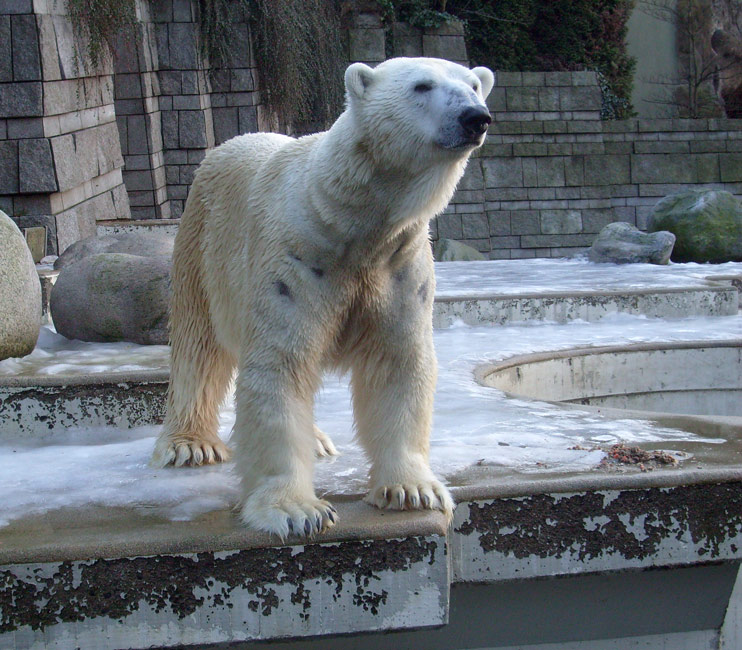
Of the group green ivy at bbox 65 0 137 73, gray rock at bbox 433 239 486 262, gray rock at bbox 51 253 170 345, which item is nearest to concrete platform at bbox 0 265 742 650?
gray rock at bbox 51 253 170 345

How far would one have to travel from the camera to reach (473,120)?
5.92 feet

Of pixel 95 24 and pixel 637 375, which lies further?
pixel 95 24

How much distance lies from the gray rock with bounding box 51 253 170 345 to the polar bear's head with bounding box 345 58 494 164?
2400 millimetres

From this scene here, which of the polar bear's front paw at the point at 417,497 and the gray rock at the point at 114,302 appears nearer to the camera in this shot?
the polar bear's front paw at the point at 417,497

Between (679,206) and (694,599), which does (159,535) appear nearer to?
(694,599)

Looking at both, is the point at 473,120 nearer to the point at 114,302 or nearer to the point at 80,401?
the point at 80,401

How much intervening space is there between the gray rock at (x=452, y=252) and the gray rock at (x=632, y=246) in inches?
104

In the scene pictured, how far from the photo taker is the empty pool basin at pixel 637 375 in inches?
183

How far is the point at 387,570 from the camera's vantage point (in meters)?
2.05

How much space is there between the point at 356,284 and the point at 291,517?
1.76 ft

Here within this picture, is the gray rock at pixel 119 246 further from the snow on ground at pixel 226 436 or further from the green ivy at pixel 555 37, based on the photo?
the green ivy at pixel 555 37

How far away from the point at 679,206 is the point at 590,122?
4.16m

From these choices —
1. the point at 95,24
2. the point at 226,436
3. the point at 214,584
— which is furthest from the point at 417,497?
the point at 95,24

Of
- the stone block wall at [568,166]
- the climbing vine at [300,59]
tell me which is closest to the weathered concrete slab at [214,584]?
the climbing vine at [300,59]
